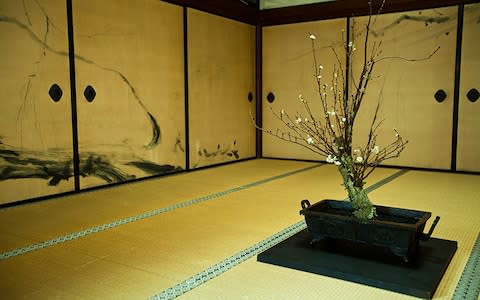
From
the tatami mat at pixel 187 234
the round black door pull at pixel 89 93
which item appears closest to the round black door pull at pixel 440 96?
the tatami mat at pixel 187 234

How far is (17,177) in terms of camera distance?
11.1 feet

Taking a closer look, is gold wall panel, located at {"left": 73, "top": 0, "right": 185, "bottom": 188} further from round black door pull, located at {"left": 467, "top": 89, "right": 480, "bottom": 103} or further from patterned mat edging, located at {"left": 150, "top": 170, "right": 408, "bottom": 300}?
round black door pull, located at {"left": 467, "top": 89, "right": 480, "bottom": 103}

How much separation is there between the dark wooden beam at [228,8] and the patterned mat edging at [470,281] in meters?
3.70

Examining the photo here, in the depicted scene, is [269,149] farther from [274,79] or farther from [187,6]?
[187,6]

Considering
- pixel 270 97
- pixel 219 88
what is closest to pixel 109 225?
pixel 219 88

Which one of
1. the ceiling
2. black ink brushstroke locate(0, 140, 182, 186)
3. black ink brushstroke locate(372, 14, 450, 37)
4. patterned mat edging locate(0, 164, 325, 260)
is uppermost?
the ceiling

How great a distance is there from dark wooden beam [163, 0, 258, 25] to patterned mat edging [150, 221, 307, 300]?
2.99m

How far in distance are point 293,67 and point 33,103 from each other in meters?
3.50

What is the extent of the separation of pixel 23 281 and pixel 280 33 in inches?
191

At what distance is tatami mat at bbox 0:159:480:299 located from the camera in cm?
188

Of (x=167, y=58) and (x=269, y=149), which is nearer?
(x=167, y=58)

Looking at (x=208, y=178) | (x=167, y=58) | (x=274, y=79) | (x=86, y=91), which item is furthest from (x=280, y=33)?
(x=86, y=91)

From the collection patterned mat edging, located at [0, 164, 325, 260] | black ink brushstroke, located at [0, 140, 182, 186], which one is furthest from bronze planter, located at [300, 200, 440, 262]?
black ink brushstroke, located at [0, 140, 182, 186]

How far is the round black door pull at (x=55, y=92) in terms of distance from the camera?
3.56m
